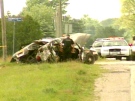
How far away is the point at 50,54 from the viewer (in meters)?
22.5

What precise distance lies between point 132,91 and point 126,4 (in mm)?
81619

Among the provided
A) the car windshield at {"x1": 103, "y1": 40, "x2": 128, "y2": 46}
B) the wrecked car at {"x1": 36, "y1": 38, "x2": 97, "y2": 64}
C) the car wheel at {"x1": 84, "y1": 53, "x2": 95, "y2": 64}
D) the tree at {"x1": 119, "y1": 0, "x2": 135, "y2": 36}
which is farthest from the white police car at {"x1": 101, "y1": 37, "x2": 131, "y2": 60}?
the tree at {"x1": 119, "y1": 0, "x2": 135, "y2": 36}

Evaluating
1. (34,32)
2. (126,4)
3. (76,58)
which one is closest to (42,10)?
(126,4)

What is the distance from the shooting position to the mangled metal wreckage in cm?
2261

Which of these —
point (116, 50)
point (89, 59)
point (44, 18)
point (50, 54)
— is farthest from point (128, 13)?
point (50, 54)

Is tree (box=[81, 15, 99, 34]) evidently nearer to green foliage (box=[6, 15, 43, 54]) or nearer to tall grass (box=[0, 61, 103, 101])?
green foliage (box=[6, 15, 43, 54])

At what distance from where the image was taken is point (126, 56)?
3022cm

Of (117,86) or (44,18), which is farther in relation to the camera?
(44,18)

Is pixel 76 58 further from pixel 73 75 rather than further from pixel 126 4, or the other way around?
pixel 126 4

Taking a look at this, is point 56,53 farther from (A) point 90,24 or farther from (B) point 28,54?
(A) point 90,24

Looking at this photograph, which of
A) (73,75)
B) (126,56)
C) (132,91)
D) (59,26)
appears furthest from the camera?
(59,26)

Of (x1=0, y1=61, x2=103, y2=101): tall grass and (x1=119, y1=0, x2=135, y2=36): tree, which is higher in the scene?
(x1=119, y1=0, x2=135, y2=36): tree

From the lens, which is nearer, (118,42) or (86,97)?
(86,97)

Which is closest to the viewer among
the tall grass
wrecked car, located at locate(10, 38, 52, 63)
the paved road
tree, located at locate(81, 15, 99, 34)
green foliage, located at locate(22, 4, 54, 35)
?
the tall grass
